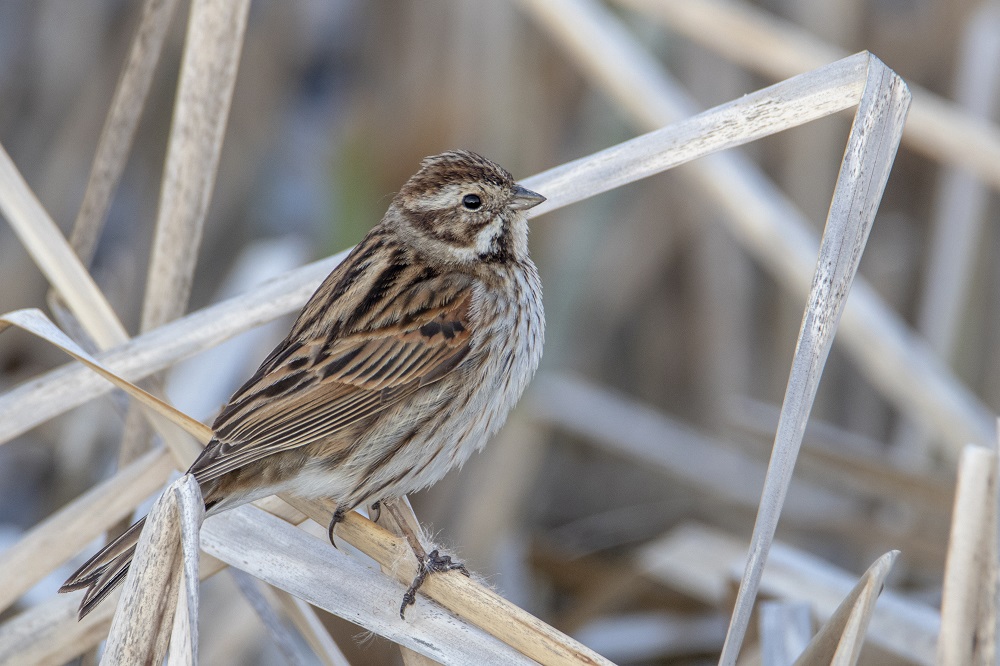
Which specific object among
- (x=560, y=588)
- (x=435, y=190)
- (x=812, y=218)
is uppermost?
(x=812, y=218)

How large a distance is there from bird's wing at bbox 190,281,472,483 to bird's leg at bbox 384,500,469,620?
0.22 m

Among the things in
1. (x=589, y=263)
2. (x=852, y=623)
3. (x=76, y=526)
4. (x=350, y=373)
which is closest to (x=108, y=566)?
(x=76, y=526)

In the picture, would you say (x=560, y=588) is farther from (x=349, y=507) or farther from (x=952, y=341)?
(x=349, y=507)

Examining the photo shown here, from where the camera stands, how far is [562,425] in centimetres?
479

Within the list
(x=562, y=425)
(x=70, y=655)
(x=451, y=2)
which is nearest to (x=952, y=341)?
(x=562, y=425)

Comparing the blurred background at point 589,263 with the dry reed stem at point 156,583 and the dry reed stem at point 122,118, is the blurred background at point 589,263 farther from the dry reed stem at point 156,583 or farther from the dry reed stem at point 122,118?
the dry reed stem at point 156,583

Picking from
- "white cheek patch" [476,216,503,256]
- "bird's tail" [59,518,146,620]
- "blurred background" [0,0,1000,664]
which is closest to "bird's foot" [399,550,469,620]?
"bird's tail" [59,518,146,620]

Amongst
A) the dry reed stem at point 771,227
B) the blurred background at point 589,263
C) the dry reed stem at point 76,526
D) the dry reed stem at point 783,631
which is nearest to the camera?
the dry reed stem at point 76,526

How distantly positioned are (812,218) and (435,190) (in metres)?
2.52

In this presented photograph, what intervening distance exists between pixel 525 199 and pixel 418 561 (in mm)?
948

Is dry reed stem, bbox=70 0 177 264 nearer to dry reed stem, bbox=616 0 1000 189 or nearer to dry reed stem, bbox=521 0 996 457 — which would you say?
dry reed stem, bbox=521 0 996 457

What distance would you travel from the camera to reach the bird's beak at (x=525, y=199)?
270cm

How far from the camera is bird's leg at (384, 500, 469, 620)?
7.30ft

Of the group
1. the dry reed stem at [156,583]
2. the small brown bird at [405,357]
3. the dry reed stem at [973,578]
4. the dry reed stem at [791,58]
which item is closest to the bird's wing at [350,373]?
the small brown bird at [405,357]
